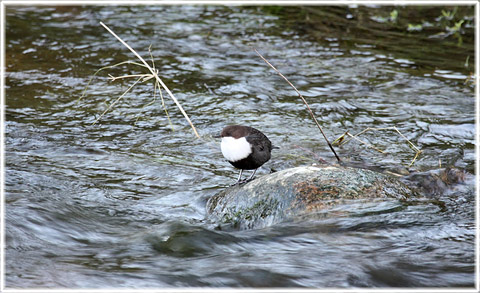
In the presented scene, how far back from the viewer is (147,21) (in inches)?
416

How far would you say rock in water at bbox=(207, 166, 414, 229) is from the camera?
13.8 feet

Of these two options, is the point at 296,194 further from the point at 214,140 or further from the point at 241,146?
the point at 214,140

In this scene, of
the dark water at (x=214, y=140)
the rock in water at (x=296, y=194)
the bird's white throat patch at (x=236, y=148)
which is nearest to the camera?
the dark water at (x=214, y=140)

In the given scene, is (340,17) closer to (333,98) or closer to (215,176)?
(333,98)

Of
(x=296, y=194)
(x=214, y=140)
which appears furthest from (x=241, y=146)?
(x=214, y=140)

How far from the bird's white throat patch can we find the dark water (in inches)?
22.7

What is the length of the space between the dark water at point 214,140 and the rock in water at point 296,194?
4.2 inches

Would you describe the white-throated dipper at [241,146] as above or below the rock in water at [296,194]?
above

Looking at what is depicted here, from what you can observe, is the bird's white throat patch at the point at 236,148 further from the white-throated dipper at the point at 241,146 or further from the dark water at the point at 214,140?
the dark water at the point at 214,140

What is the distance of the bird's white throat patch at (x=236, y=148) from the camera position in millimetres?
4395

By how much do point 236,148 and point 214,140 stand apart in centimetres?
196

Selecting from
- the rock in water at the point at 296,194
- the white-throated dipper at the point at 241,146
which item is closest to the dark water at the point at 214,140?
A: the rock in water at the point at 296,194

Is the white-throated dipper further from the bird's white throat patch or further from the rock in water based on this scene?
Answer: the rock in water

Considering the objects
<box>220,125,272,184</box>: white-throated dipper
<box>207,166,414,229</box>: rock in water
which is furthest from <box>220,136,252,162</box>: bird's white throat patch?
<box>207,166,414,229</box>: rock in water
